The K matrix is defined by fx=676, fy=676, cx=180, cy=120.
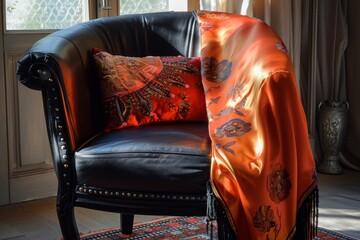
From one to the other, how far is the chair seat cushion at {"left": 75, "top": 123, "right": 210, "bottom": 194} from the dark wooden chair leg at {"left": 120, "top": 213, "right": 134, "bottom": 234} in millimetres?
577

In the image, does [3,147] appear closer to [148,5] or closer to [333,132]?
[148,5]

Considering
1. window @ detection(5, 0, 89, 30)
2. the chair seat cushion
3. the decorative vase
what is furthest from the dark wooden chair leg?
the decorative vase

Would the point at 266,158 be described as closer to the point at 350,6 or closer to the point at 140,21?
the point at 140,21

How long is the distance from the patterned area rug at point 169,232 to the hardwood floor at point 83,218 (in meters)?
0.08

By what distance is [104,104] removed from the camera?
2.41 metres

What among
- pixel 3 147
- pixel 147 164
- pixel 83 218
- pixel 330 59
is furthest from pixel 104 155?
pixel 330 59

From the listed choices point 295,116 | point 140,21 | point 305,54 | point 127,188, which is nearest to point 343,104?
point 305,54

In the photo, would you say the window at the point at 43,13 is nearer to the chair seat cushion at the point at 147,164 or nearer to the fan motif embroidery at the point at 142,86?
the fan motif embroidery at the point at 142,86

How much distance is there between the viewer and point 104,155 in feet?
6.85

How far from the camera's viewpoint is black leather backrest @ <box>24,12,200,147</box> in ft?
7.23

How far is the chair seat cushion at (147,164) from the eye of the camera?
2039 mm

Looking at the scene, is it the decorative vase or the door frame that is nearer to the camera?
the door frame

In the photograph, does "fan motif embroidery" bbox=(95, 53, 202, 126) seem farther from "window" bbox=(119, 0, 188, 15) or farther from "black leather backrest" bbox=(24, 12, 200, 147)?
"window" bbox=(119, 0, 188, 15)

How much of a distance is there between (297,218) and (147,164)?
1.65 feet
